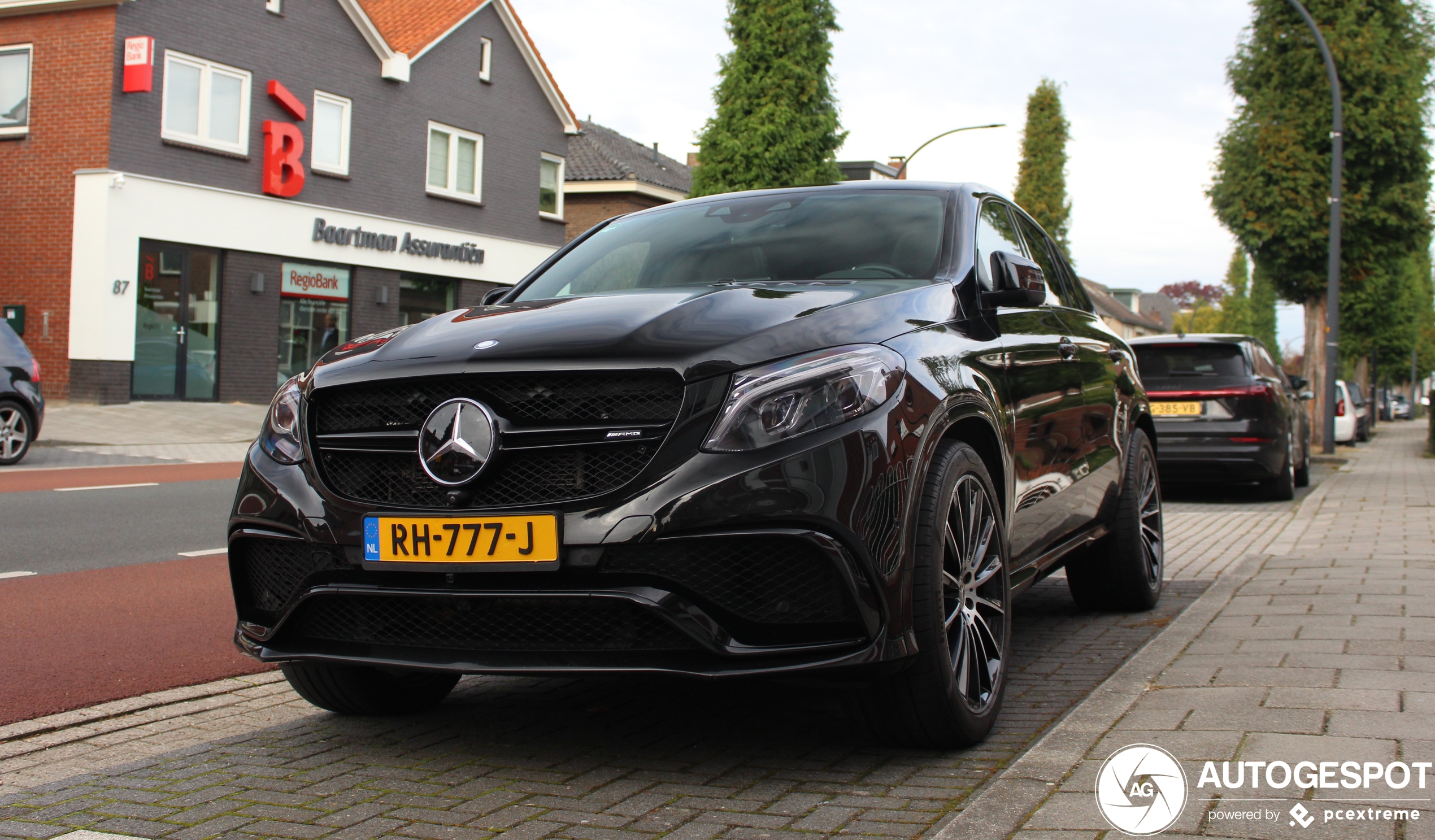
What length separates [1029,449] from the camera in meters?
4.37

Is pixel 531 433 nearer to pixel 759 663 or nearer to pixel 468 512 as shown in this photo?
pixel 468 512

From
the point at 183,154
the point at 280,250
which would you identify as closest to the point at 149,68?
the point at 183,154

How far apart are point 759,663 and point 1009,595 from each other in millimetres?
1182

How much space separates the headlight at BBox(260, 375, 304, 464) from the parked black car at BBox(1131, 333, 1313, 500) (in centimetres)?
954

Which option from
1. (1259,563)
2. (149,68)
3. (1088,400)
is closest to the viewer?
(1088,400)

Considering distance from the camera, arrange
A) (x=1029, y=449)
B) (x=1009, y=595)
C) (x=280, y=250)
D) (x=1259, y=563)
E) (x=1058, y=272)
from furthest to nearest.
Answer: (x=280, y=250) < (x=1259, y=563) < (x=1058, y=272) < (x=1029, y=449) < (x=1009, y=595)

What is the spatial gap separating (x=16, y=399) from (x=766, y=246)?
1201 centimetres

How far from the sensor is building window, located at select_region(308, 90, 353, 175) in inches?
1027

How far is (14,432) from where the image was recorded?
13.9 meters

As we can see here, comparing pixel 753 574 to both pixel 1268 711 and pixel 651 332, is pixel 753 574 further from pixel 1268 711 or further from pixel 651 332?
pixel 1268 711

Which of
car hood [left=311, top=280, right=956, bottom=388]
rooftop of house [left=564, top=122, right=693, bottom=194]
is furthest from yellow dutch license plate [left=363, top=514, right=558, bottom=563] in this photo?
rooftop of house [left=564, top=122, right=693, bottom=194]

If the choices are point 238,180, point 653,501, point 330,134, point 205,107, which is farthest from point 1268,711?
point 330,134

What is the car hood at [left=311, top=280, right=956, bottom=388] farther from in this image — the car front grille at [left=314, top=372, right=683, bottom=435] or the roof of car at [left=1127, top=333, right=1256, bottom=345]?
the roof of car at [left=1127, top=333, right=1256, bottom=345]

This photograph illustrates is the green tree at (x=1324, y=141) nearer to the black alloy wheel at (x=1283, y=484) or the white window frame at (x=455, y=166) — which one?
the black alloy wheel at (x=1283, y=484)
